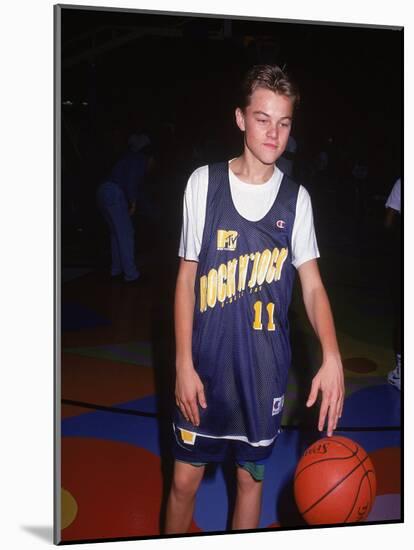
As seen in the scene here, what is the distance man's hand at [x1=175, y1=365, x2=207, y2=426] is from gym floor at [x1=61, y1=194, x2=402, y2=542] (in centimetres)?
23

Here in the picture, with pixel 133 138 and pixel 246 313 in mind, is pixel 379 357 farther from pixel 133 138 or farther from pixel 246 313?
pixel 133 138

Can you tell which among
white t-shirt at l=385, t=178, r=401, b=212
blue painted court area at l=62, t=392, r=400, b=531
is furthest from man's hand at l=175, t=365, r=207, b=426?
white t-shirt at l=385, t=178, r=401, b=212

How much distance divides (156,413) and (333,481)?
118cm

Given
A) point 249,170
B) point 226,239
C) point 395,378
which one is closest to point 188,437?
point 226,239

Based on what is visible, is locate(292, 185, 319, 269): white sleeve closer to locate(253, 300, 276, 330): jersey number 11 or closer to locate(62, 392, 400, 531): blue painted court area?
locate(253, 300, 276, 330): jersey number 11

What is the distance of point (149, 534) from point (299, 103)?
194 centimetres

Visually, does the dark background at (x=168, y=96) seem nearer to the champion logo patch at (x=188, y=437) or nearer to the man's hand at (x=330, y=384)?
the man's hand at (x=330, y=384)

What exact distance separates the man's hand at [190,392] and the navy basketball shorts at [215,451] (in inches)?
3.2

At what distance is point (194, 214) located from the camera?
3756 millimetres

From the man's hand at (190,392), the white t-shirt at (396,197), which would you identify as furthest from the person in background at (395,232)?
the man's hand at (190,392)

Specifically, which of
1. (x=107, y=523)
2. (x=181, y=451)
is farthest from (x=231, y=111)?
(x=107, y=523)

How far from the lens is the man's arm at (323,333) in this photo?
383 centimetres

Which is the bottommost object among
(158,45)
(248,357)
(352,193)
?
(248,357)

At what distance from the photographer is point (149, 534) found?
386 centimetres
